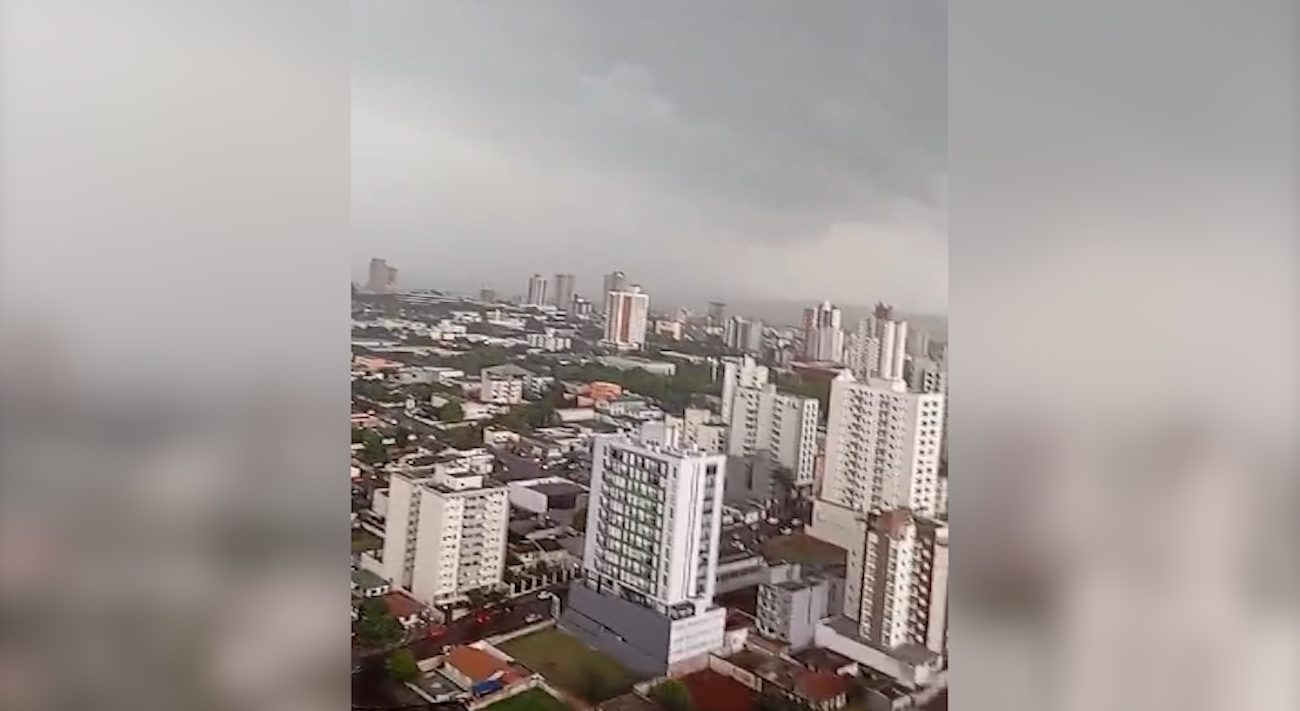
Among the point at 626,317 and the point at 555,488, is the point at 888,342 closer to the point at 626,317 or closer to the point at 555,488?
the point at 626,317

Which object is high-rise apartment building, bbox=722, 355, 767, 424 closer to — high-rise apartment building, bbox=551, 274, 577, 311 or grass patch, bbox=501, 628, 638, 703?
high-rise apartment building, bbox=551, 274, 577, 311

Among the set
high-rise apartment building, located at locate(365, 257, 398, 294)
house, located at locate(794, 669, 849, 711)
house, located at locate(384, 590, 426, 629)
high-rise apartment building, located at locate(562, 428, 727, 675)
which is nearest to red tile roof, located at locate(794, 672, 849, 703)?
house, located at locate(794, 669, 849, 711)

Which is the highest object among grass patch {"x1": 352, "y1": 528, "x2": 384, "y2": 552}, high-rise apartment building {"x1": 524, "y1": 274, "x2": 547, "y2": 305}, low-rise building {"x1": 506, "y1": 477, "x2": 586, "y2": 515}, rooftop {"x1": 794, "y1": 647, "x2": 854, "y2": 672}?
high-rise apartment building {"x1": 524, "y1": 274, "x2": 547, "y2": 305}

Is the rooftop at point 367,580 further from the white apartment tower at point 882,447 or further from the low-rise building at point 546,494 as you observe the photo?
the white apartment tower at point 882,447

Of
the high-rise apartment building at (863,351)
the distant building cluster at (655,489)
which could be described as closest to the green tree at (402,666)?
the distant building cluster at (655,489)

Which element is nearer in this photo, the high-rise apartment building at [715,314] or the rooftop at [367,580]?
the rooftop at [367,580]

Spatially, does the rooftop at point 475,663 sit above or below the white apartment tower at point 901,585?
below

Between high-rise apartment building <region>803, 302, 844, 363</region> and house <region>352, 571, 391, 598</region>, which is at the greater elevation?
high-rise apartment building <region>803, 302, 844, 363</region>

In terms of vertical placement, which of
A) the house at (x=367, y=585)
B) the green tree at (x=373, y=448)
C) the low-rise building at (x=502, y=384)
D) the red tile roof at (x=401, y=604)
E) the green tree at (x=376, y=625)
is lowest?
the green tree at (x=376, y=625)
